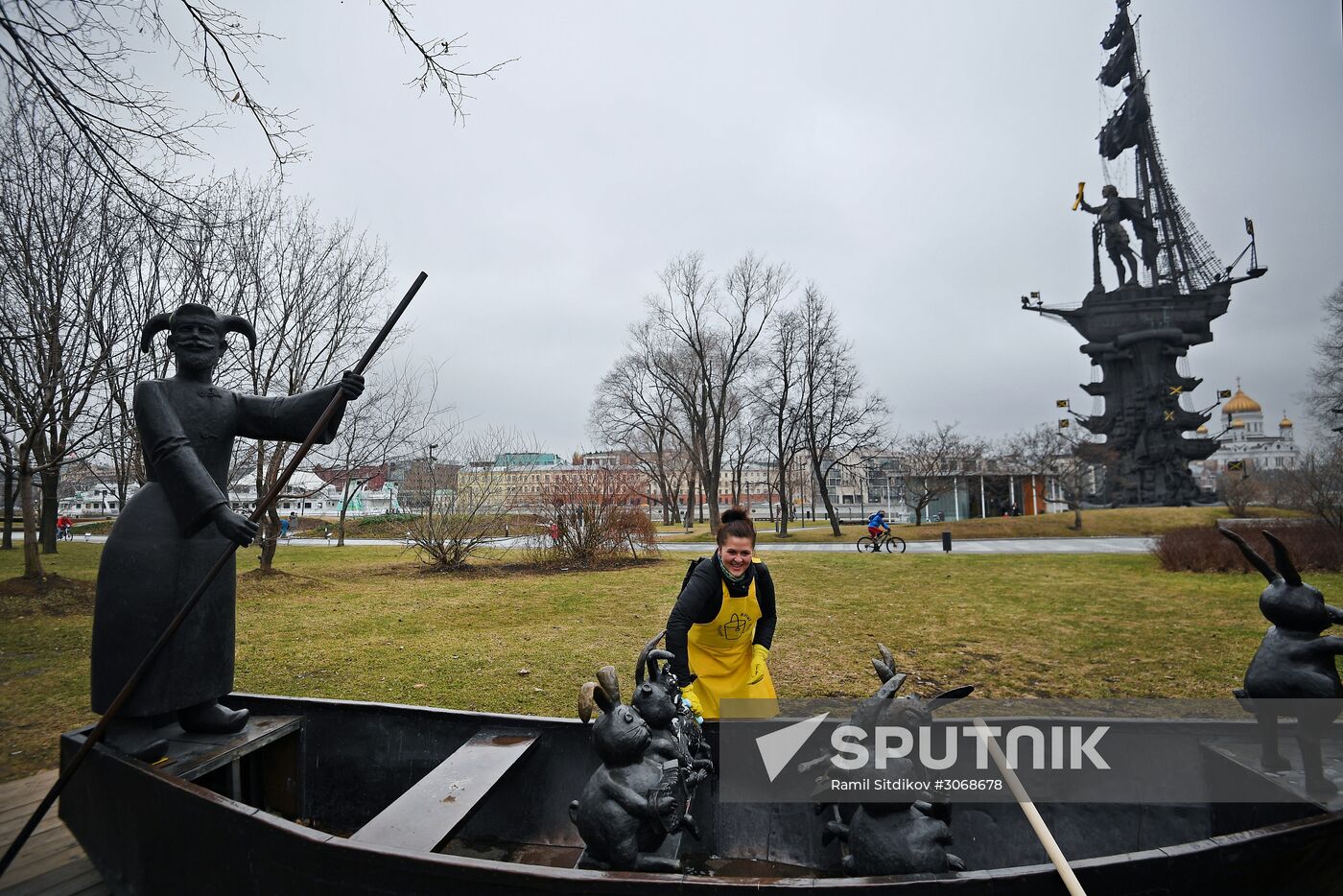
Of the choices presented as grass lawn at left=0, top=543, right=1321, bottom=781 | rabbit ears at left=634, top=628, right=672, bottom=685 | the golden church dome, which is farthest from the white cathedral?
rabbit ears at left=634, top=628, right=672, bottom=685

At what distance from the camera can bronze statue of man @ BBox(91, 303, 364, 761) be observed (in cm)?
252

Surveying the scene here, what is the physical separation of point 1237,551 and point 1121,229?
2773cm

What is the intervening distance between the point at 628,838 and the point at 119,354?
1103 cm

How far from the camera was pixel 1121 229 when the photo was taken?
112 feet

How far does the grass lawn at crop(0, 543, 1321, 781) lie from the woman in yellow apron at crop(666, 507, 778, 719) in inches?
97.3

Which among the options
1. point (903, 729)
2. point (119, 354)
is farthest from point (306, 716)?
point (119, 354)

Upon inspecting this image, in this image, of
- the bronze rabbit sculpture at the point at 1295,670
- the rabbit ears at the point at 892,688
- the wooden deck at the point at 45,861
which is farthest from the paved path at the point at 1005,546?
the bronze rabbit sculpture at the point at 1295,670

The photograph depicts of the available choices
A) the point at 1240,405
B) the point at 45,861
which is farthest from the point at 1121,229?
the point at 1240,405

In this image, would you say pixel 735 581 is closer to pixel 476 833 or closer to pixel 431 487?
pixel 476 833

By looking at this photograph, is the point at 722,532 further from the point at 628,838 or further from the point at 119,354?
the point at 119,354

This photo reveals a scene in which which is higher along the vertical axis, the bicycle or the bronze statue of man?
the bronze statue of man

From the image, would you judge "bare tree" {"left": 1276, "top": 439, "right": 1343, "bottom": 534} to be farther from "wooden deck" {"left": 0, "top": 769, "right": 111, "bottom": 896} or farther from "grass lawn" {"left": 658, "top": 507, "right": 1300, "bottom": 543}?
"wooden deck" {"left": 0, "top": 769, "right": 111, "bottom": 896}

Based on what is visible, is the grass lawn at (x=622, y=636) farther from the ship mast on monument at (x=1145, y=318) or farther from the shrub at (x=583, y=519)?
the ship mast on monument at (x=1145, y=318)

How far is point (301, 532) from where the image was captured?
38.3m
